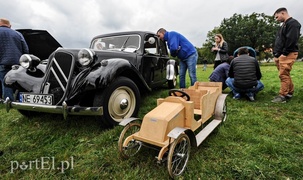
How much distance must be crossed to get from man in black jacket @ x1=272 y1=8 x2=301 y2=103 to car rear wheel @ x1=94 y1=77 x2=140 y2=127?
10.6 feet

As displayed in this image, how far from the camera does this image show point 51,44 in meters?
4.93

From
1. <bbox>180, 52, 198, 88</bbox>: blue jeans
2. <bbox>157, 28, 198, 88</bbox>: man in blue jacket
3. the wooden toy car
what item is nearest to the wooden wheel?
the wooden toy car

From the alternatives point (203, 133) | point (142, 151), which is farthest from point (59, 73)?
point (203, 133)

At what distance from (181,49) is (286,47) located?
222 cm

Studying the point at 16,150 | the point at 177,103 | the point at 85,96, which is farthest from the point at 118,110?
the point at 16,150

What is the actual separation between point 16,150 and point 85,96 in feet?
3.37

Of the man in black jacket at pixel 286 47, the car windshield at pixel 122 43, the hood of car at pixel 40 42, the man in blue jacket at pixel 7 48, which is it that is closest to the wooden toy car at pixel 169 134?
the car windshield at pixel 122 43

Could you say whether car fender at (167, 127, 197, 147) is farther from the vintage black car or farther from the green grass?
the vintage black car

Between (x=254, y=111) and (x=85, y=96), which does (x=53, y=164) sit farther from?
(x=254, y=111)

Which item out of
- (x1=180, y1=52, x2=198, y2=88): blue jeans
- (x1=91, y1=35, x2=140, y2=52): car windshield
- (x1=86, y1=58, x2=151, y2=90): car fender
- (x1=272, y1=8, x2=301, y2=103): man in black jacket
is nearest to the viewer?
(x1=86, y1=58, x2=151, y2=90): car fender

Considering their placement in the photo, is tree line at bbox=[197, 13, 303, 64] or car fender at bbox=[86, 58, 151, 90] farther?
tree line at bbox=[197, 13, 303, 64]

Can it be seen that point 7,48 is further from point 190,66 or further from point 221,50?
point 221,50

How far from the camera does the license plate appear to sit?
225 centimetres

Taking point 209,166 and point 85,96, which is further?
point 85,96
